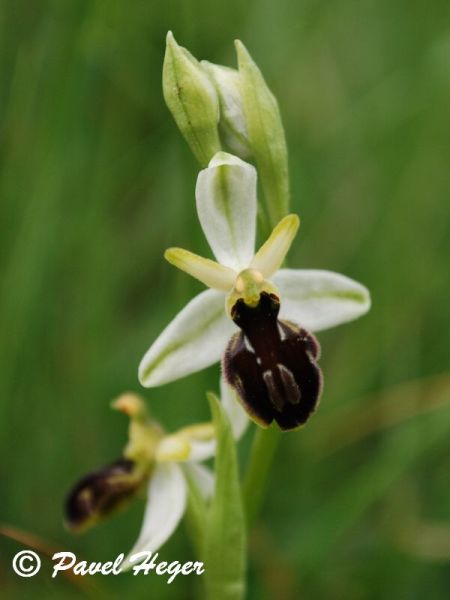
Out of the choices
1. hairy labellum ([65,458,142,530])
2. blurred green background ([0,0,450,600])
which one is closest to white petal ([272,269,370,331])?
blurred green background ([0,0,450,600])

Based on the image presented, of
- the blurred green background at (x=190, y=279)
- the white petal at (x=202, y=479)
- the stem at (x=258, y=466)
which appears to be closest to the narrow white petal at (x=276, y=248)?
the stem at (x=258, y=466)

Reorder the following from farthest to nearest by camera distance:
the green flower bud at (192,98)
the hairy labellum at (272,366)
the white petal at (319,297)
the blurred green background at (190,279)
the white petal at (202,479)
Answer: the blurred green background at (190,279)
the white petal at (202,479)
the white petal at (319,297)
the green flower bud at (192,98)
the hairy labellum at (272,366)

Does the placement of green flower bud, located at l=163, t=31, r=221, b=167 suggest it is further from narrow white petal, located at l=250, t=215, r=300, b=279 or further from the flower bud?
narrow white petal, located at l=250, t=215, r=300, b=279

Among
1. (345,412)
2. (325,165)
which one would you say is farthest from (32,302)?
(325,165)

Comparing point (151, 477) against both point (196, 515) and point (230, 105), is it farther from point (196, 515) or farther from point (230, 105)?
point (230, 105)

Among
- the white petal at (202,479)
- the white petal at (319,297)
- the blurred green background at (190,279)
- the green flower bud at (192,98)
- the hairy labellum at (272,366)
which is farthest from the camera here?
the blurred green background at (190,279)

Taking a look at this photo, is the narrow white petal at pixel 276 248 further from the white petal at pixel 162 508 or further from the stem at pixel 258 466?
the white petal at pixel 162 508

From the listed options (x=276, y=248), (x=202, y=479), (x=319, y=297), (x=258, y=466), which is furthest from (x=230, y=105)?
(x=202, y=479)
